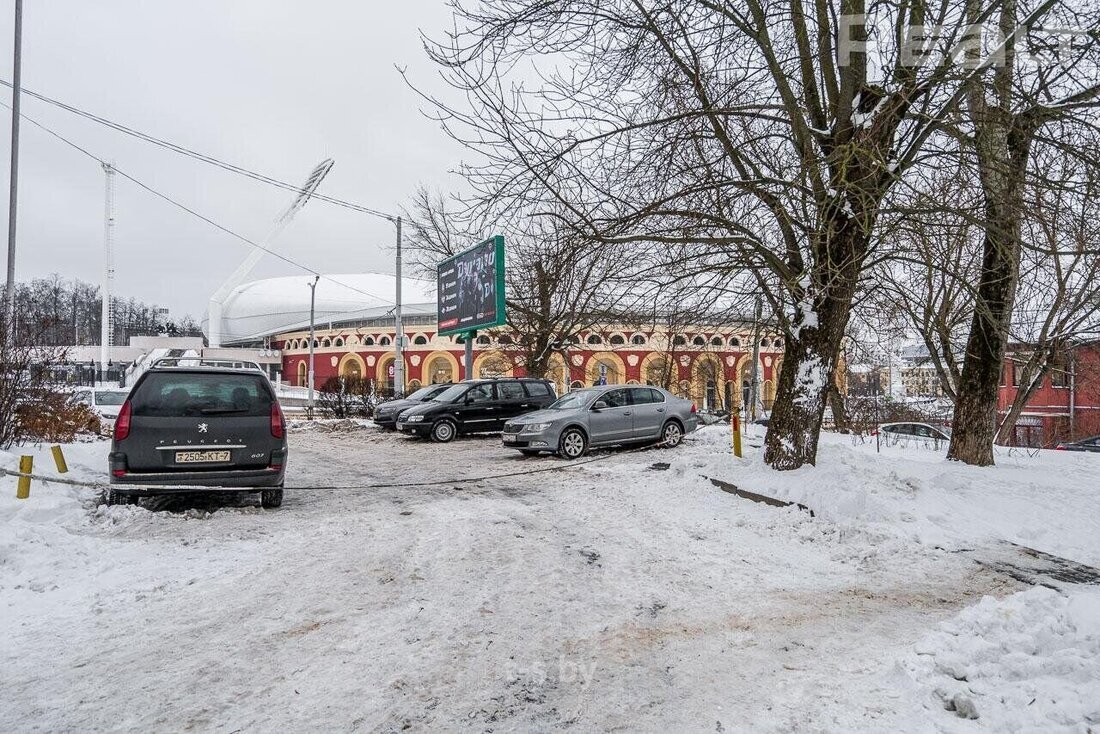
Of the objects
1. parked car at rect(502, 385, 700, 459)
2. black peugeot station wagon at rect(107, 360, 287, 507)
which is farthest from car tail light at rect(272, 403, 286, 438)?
parked car at rect(502, 385, 700, 459)

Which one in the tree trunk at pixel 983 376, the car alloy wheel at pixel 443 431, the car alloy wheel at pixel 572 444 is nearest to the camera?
the tree trunk at pixel 983 376

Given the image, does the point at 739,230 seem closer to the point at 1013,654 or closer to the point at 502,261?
the point at 1013,654

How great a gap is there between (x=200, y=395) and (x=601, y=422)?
7.70 m

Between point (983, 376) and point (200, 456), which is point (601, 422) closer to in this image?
point (983, 376)

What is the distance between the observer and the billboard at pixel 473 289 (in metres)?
→ 19.9

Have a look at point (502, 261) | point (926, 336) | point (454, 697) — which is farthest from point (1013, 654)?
point (502, 261)

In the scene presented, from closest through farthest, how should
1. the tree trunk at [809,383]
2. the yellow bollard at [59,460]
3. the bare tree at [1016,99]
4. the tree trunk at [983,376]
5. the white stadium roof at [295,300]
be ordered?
the bare tree at [1016,99] → the tree trunk at [809,383] → the yellow bollard at [59,460] → the tree trunk at [983,376] → the white stadium roof at [295,300]

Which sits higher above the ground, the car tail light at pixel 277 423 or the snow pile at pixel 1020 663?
the car tail light at pixel 277 423

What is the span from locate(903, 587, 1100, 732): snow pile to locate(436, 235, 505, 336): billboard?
56.0 feet

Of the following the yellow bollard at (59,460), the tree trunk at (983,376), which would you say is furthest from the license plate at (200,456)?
the tree trunk at (983,376)

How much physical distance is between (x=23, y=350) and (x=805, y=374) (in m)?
11.9

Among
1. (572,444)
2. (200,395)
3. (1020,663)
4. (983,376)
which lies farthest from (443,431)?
(1020,663)

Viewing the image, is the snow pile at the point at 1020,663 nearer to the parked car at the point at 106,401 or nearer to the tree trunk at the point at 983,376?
the tree trunk at the point at 983,376

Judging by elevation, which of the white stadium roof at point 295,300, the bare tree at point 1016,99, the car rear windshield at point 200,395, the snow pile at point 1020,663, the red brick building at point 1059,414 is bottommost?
the red brick building at point 1059,414
